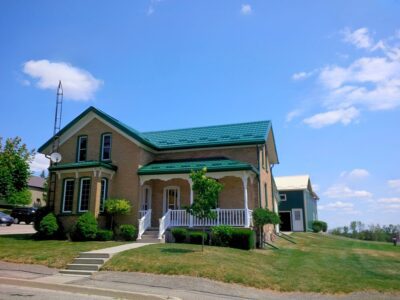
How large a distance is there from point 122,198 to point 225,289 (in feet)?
43.4

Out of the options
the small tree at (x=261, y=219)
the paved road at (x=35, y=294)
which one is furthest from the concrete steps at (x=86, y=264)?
the small tree at (x=261, y=219)

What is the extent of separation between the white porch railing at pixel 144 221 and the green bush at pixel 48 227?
4.87 metres

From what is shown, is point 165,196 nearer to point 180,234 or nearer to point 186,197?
point 186,197

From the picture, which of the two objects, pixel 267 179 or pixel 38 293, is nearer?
pixel 38 293

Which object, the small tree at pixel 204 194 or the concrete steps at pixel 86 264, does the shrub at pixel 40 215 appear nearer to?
the concrete steps at pixel 86 264

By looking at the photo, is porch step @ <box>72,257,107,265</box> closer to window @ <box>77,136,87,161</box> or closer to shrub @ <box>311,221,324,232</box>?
window @ <box>77,136,87,161</box>

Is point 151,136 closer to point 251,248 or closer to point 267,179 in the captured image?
point 267,179

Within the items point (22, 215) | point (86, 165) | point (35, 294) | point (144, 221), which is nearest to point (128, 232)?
point (144, 221)

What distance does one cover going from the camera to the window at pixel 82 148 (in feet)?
81.9

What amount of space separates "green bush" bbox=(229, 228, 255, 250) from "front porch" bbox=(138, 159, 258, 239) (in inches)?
60.7

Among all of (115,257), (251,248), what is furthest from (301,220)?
(115,257)

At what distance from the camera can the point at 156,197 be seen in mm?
24031

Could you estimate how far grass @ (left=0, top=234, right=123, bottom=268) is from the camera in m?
14.6

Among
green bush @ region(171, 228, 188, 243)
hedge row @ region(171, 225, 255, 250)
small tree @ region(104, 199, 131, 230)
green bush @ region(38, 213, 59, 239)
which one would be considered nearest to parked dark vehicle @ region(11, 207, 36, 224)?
green bush @ region(38, 213, 59, 239)
